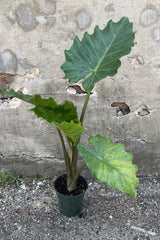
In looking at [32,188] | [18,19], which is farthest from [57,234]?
[18,19]

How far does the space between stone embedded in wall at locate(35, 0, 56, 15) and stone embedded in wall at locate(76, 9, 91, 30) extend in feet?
Answer: 0.58

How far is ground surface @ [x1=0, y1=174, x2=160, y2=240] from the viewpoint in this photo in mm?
1672

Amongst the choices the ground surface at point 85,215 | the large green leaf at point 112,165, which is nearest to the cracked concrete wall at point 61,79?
the ground surface at point 85,215

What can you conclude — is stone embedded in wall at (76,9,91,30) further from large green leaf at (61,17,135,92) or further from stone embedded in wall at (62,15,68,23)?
large green leaf at (61,17,135,92)

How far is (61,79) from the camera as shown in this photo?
1847mm

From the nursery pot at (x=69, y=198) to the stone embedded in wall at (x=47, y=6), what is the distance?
4.03ft

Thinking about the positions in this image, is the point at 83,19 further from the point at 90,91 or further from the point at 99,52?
the point at 90,91

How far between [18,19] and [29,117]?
0.73 m

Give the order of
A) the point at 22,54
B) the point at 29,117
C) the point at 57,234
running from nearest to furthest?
the point at 57,234, the point at 22,54, the point at 29,117

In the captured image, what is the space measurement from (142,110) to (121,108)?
172 mm

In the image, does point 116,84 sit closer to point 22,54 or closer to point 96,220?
point 22,54

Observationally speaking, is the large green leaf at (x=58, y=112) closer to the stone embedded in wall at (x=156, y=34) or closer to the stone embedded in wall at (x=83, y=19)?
the stone embedded in wall at (x=83, y=19)

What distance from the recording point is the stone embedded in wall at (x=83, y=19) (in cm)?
170

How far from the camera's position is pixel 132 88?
74.2 inches
